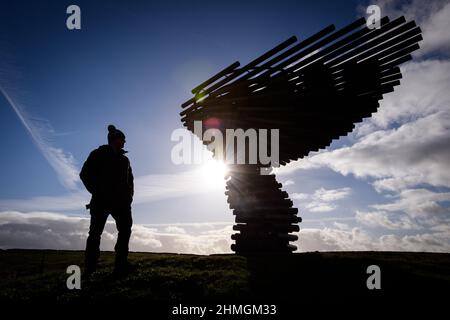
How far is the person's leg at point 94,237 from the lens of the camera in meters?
4.91

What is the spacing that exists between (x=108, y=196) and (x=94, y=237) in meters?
0.68

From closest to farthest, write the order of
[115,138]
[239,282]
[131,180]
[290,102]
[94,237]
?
1. [239,282]
2. [94,237]
3. [115,138]
4. [131,180]
5. [290,102]

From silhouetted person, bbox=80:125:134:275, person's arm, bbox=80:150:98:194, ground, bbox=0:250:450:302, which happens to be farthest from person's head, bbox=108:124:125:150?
ground, bbox=0:250:450:302

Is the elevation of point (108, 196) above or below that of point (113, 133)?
below

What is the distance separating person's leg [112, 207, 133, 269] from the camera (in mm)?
5090

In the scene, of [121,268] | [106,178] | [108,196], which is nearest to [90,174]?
[106,178]

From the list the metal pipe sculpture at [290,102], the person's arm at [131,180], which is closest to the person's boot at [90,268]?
the person's arm at [131,180]

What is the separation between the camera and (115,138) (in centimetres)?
530

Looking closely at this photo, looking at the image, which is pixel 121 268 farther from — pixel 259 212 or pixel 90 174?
pixel 259 212

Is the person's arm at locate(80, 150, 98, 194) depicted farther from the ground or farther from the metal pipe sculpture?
the metal pipe sculpture

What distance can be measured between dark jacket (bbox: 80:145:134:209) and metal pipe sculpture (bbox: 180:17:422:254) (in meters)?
3.58
